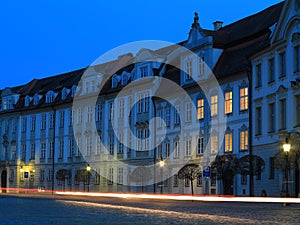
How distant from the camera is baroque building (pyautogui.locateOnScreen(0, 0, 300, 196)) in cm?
4344

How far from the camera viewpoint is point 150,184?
60.6 m

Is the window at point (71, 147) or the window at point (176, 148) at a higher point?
the window at point (71, 147)

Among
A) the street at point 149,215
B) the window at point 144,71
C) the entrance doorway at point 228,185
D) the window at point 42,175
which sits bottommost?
the street at point 149,215

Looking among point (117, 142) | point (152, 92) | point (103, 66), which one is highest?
point (103, 66)

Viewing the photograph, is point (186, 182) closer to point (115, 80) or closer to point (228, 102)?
point (228, 102)

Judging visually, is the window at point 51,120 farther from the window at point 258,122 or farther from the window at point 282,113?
the window at point 282,113

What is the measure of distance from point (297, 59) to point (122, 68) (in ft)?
107

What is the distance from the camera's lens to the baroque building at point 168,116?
4344 centimetres

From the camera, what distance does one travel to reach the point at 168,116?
194ft

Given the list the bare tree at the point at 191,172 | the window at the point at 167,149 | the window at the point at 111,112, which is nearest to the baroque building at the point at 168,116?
the window at the point at 167,149

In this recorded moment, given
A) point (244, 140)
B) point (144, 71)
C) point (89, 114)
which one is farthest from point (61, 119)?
point (244, 140)

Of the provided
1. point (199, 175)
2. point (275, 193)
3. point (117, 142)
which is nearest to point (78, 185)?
point (117, 142)

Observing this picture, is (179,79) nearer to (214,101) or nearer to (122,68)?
(214,101)

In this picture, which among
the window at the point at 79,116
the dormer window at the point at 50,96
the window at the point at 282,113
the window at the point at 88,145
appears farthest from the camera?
the dormer window at the point at 50,96
